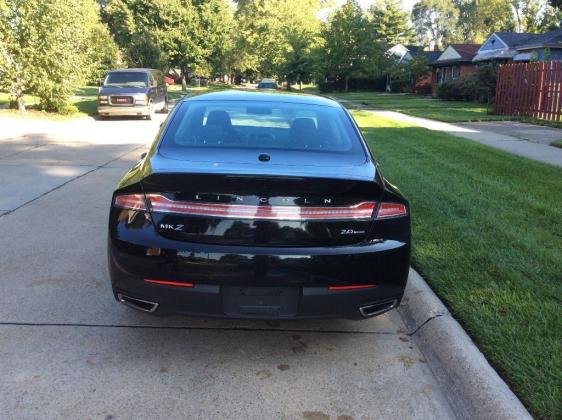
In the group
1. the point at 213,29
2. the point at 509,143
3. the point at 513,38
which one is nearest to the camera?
the point at 509,143

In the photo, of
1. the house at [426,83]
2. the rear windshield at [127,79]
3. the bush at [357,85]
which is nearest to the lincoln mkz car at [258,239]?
the rear windshield at [127,79]

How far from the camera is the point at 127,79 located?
21812mm

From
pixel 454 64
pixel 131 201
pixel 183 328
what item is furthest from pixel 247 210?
pixel 454 64

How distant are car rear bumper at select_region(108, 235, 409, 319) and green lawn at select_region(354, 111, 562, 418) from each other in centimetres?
88

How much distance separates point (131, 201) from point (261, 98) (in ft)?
5.70

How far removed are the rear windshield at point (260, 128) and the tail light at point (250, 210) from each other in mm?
494

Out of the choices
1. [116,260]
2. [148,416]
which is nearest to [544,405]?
[148,416]

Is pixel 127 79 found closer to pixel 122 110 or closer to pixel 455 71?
pixel 122 110

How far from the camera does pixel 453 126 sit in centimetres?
1780

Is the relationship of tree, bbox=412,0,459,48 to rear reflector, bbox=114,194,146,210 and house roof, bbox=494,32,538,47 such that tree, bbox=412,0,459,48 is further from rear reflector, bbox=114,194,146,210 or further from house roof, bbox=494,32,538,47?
rear reflector, bbox=114,194,146,210

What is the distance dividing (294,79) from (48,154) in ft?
147

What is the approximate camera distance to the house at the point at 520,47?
31.6 m

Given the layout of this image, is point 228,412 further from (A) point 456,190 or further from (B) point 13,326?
(A) point 456,190

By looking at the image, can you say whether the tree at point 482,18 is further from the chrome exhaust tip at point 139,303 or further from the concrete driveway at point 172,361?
the chrome exhaust tip at point 139,303
